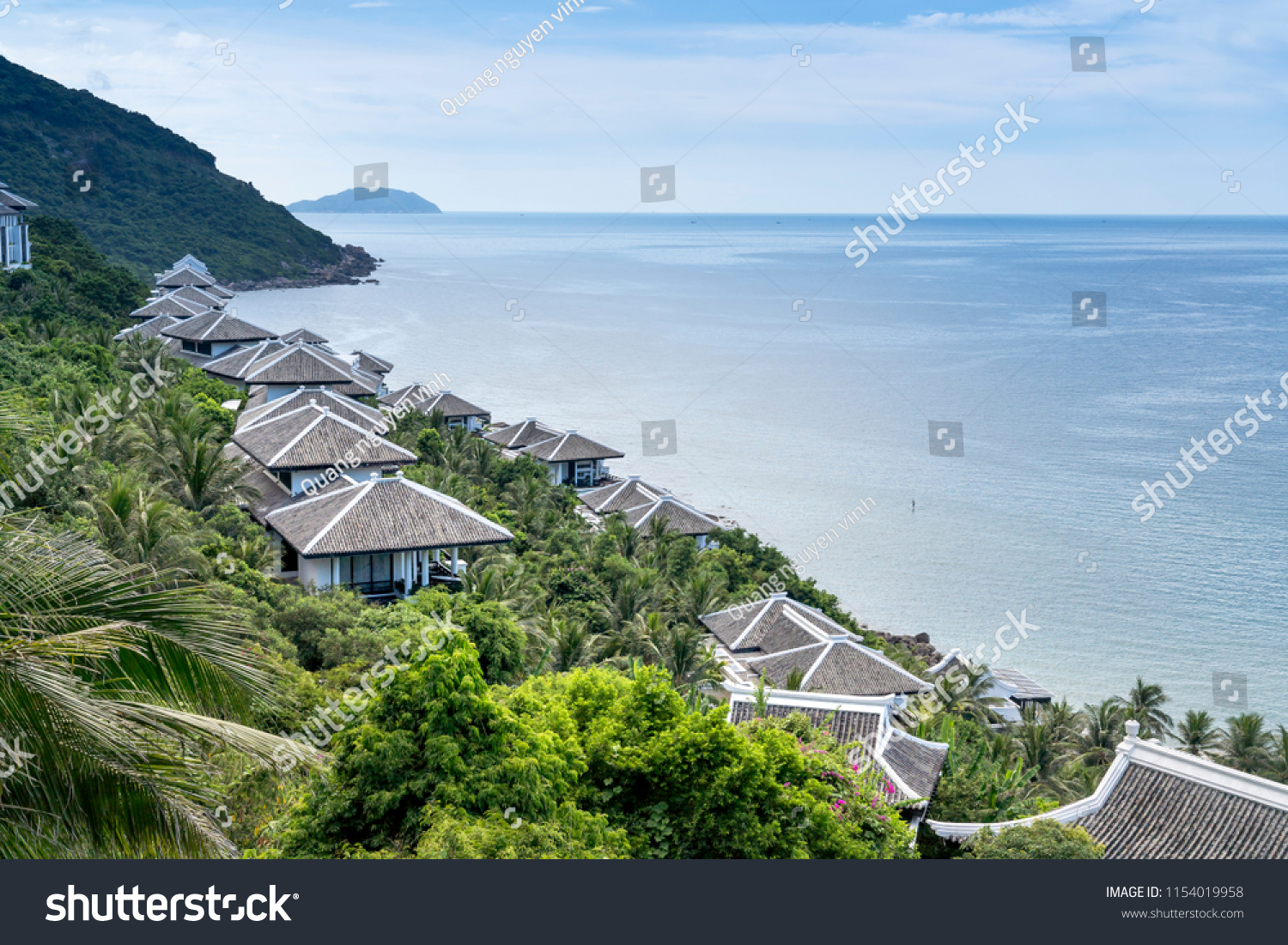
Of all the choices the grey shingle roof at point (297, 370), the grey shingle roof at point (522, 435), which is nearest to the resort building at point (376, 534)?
the grey shingle roof at point (297, 370)

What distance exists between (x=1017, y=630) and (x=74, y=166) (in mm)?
83538

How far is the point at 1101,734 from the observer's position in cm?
2717

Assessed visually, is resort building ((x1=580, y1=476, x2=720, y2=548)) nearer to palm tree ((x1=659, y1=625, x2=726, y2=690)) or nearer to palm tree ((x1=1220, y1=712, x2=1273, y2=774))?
palm tree ((x1=659, y1=625, x2=726, y2=690))

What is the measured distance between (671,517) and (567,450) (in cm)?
827

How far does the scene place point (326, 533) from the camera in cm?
2142

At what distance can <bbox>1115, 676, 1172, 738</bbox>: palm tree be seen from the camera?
28.6m

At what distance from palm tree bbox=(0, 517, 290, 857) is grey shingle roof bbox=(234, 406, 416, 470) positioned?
2035 cm

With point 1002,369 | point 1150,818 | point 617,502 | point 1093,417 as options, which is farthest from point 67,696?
point 1002,369

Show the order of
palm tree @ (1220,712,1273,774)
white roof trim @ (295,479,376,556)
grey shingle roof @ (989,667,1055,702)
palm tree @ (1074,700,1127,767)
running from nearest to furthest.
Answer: white roof trim @ (295,479,376,556)
palm tree @ (1074,700,1127,767)
palm tree @ (1220,712,1273,774)
grey shingle roof @ (989,667,1055,702)

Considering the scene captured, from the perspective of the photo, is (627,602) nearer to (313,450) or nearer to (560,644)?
(560,644)

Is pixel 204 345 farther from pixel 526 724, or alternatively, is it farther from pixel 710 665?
pixel 526 724

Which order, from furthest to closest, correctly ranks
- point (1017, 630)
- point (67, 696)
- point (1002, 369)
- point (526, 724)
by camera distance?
point (1002, 369) → point (1017, 630) → point (526, 724) → point (67, 696)

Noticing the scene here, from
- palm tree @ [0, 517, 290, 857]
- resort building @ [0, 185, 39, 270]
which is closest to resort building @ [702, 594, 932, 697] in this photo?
palm tree @ [0, 517, 290, 857]

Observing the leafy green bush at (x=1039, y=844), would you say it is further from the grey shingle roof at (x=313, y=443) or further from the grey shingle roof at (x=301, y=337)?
the grey shingle roof at (x=301, y=337)
